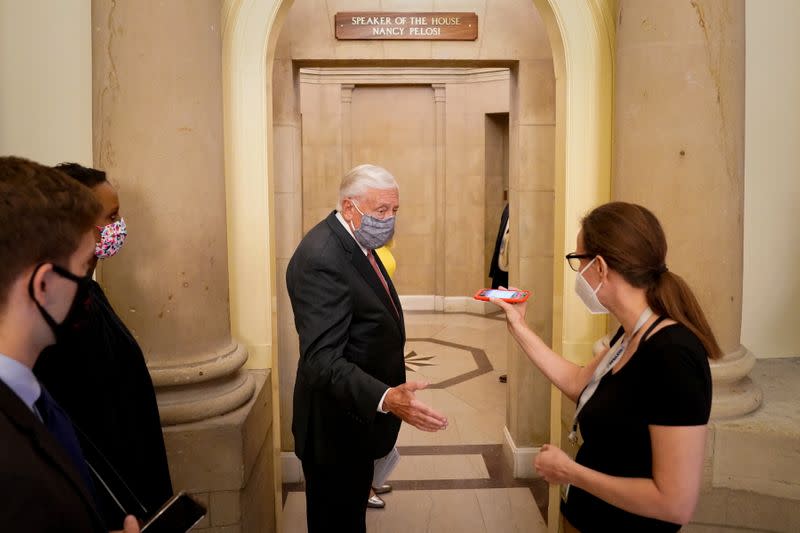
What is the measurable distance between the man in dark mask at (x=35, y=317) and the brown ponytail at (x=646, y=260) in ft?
4.11

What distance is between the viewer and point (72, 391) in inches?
78.4

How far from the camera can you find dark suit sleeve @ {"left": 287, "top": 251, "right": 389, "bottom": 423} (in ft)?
7.95

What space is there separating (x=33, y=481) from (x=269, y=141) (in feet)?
8.93

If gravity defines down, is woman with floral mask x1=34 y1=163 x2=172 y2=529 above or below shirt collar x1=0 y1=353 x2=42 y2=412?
below

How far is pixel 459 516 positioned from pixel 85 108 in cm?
311

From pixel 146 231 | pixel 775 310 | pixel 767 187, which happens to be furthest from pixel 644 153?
pixel 146 231

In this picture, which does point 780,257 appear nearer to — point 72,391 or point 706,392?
point 706,392

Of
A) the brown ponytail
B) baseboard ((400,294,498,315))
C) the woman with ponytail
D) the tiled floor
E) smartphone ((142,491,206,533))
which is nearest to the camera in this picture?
smartphone ((142,491,206,533))

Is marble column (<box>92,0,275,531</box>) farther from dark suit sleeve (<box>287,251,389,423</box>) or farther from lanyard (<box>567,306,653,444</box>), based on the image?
lanyard (<box>567,306,653,444</box>)

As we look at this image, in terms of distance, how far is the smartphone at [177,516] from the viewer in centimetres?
151

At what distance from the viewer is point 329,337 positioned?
2.46 meters

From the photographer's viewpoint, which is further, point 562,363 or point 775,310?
point 775,310

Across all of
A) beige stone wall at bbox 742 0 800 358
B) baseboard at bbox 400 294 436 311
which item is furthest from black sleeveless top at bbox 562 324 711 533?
baseboard at bbox 400 294 436 311

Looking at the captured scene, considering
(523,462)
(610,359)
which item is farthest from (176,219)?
(523,462)
